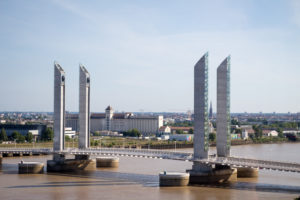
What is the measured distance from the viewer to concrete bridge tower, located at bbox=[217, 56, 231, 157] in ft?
108

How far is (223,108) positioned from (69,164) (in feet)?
40.5

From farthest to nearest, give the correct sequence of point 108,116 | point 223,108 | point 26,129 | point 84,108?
1. point 108,116
2. point 26,129
3. point 84,108
4. point 223,108

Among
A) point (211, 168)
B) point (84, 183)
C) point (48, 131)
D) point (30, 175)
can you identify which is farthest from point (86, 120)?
point (48, 131)

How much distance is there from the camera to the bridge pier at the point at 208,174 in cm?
3089

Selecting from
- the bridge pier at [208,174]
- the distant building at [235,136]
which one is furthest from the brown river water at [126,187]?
the distant building at [235,136]

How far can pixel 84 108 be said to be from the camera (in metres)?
40.5

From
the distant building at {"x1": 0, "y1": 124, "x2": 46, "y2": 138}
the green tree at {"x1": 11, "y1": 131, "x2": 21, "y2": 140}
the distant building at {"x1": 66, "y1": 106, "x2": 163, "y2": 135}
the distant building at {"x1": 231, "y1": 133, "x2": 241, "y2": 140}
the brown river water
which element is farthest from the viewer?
the distant building at {"x1": 66, "y1": 106, "x2": 163, "y2": 135}

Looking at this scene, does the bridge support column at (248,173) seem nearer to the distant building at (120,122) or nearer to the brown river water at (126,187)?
the brown river water at (126,187)

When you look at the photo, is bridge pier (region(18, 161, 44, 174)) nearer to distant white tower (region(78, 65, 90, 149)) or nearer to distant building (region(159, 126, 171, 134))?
distant white tower (region(78, 65, 90, 149))

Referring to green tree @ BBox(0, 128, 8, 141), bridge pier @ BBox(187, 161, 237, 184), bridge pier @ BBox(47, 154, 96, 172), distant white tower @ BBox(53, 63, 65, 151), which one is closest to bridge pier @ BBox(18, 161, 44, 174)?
bridge pier @ BBox(47, 154, 96, 172)

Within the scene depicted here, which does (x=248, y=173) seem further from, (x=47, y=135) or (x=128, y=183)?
(x=47, y=135)

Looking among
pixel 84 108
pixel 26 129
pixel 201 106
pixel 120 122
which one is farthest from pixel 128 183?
pixel 120 122

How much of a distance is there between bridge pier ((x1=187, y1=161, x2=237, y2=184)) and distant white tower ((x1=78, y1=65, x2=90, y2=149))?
38.6ft

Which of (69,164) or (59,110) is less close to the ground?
(59,110)
